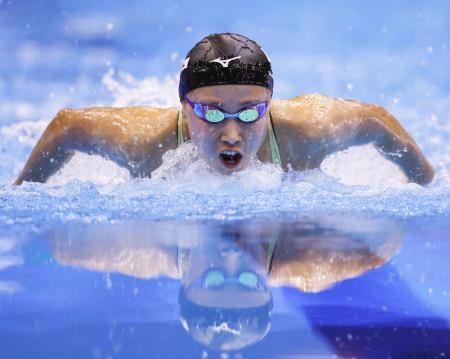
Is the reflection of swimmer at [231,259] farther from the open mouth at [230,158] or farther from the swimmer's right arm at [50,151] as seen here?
the swimmer's right arm at [50,151]

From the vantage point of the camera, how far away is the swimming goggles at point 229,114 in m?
2.56

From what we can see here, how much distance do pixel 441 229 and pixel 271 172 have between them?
3.28 ft

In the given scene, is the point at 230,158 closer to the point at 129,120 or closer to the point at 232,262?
the point at 129,120

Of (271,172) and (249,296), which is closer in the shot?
(249,296)

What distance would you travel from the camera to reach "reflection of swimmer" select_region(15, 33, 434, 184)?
2.59m

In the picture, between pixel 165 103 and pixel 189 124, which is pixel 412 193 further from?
pixel 165 103

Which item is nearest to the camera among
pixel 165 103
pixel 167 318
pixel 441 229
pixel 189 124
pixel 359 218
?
pixel 167 318

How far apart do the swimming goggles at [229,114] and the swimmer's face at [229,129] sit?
0.6 inches

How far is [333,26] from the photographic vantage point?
713cm

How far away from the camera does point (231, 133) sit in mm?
2559

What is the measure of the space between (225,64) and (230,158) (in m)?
0.37

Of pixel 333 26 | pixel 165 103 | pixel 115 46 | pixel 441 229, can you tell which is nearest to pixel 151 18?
pixel 115 46

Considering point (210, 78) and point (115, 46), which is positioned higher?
point (210, 78)

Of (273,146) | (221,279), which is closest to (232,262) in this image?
(221,279)
